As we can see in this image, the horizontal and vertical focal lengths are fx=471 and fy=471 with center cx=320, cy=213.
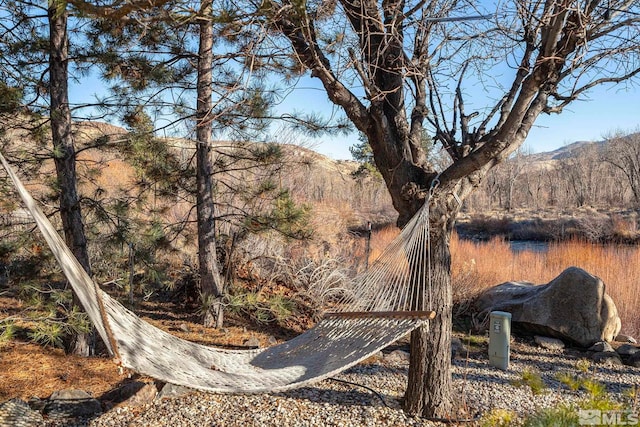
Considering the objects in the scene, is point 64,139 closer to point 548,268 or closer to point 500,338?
point 500,338

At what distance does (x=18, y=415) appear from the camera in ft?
6.54

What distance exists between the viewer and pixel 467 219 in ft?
46.2

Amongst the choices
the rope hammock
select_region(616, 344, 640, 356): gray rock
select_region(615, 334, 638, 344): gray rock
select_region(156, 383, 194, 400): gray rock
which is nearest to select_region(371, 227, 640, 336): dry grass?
select_region(615, 334, 638, 344): gray rock

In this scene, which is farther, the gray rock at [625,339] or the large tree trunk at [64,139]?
the gray rock at [625,339]

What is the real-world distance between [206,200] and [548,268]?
178 inches

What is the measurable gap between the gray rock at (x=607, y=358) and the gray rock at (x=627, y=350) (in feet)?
0.36

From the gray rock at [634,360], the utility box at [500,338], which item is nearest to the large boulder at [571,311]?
the gray rock at [634,360]

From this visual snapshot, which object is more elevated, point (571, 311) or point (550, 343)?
point (571, 311)

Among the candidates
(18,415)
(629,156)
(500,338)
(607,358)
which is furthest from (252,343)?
(629,156)

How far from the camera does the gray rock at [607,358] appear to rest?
349 centimetres

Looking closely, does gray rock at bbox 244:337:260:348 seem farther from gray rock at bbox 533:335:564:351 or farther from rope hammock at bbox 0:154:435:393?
gray rock at bbox 533:335:564:351

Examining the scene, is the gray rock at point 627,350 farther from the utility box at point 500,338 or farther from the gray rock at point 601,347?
the utility box at point 500,338

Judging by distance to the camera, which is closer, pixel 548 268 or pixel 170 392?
pixel 170 392

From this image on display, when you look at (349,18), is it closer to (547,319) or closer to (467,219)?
(547,319)
